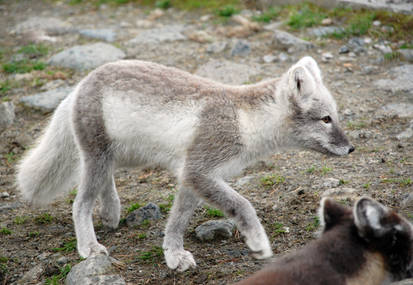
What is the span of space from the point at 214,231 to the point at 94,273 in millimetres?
1248

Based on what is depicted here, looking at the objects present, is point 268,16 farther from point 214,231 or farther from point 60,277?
point 60,277

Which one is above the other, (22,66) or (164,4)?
(164,4)

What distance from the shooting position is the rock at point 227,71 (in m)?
8.16

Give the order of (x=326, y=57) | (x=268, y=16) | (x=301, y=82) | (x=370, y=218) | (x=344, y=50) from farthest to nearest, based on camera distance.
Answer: (x=268, y=16) < (x=344, y=50) < (x=326, y=57) < (x=301, y=82) < (x=370, y=218)

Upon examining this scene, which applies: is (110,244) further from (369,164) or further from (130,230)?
(369,164)

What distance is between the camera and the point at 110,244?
5.17m

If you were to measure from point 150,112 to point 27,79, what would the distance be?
188 inches

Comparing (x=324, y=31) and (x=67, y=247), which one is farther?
(x=324, y=31)

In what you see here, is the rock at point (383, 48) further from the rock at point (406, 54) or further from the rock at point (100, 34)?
the rock at point (100, 34)

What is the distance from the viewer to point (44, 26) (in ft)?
36.5

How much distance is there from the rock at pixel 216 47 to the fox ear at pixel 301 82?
15.1ft

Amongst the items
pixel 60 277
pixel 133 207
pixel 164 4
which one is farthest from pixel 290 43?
pixel 60 277

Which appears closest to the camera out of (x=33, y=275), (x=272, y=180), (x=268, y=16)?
(x=33, y=275)

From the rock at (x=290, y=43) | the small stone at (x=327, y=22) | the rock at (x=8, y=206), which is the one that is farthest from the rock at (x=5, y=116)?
the small stone at (x=327, y=22)
